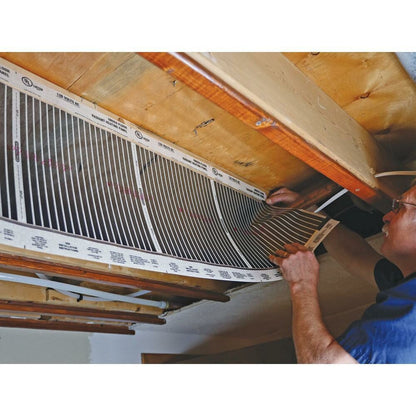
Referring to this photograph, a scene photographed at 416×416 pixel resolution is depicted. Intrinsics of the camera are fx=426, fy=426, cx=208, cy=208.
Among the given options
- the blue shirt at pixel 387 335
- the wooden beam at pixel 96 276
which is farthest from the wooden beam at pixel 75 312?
the blue shirt at pixel 387 335

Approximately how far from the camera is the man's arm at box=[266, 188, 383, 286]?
1.69m

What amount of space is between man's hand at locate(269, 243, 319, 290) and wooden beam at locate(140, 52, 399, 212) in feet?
0.99

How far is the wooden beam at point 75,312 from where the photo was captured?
1.67m

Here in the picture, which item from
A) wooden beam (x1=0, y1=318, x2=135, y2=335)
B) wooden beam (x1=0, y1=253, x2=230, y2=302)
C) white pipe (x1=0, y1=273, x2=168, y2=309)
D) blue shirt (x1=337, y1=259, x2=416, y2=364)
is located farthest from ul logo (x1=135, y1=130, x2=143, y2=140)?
wooden beam (x1=0, y1=318, x2=135, y2=335)

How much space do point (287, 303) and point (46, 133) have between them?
5.23ft

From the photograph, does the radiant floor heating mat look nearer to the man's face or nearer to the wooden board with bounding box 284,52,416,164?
the man's face

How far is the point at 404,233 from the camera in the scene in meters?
1.47

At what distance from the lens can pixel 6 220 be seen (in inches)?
36.1

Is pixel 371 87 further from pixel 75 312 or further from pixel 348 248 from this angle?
pixel 75 312

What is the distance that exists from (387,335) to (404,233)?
460 millimetres

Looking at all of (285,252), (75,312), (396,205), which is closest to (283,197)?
(285,252)
